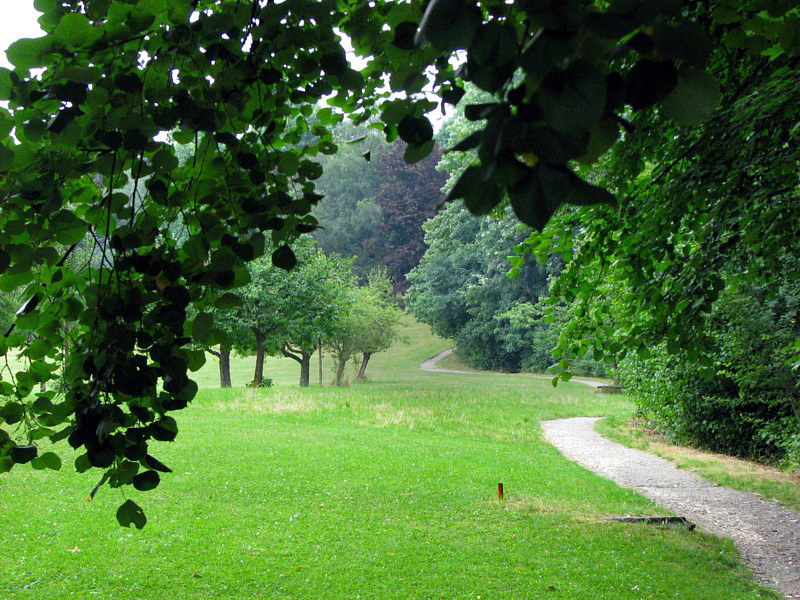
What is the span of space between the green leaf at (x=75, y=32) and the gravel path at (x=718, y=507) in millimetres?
6485

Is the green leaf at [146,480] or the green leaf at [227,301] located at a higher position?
the green leaf at [227,301]

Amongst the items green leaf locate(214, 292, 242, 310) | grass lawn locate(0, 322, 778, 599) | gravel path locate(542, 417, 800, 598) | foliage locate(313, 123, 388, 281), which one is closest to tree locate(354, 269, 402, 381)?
foliage locate(313, 123, 388, 281)

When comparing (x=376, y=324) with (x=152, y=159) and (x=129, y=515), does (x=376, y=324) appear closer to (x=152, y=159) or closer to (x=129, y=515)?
(x=129, y=515)

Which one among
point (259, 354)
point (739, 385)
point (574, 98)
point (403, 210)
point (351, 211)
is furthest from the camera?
point (351, 211)

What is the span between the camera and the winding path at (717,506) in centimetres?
638

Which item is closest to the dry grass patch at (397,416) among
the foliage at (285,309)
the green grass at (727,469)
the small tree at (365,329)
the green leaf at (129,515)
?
the foliage at (285,309)

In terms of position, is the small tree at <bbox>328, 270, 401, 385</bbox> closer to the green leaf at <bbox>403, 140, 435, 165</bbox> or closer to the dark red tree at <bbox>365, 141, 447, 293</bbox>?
the dark red tree at <bbox>365, 141, 447, 293</bbox>

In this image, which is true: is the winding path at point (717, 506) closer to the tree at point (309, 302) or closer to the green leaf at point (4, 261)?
the green leaf at point (4, 261)

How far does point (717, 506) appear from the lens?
8461mm

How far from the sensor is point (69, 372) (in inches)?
74.3

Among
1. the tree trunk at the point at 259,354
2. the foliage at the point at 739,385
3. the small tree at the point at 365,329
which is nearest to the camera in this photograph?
the foliage at the point at 739,385

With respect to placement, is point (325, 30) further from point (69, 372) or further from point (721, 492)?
point (721, 492)

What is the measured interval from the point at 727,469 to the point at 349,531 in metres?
6.76

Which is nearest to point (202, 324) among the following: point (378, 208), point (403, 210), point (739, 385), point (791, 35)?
point (791, 35)
